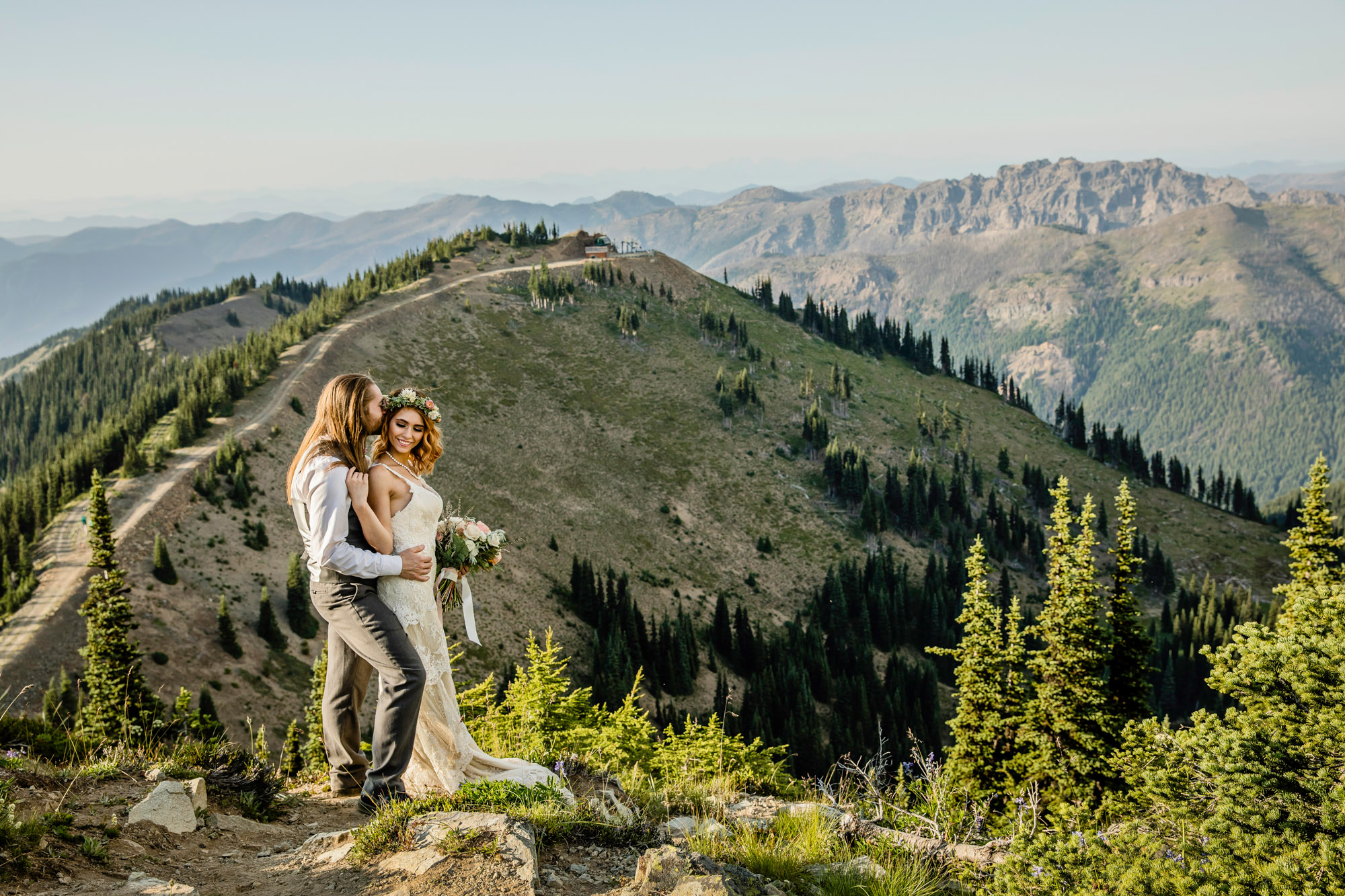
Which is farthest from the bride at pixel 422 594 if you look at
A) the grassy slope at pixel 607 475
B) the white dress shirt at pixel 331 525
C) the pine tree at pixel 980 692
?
the grassy slope at pixel 607 475

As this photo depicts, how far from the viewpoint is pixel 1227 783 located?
11297mm

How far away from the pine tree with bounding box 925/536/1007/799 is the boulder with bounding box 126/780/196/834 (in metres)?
27.4

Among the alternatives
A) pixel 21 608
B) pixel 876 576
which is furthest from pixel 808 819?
pixel 876 576

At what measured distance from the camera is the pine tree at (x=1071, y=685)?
1128 inches

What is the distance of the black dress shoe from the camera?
849cm

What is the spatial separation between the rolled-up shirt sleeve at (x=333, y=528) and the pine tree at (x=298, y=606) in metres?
55.9

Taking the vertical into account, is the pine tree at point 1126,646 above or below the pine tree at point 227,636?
above

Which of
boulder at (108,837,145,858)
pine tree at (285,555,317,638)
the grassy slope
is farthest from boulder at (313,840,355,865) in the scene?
pine tree at (285,555,317,638)

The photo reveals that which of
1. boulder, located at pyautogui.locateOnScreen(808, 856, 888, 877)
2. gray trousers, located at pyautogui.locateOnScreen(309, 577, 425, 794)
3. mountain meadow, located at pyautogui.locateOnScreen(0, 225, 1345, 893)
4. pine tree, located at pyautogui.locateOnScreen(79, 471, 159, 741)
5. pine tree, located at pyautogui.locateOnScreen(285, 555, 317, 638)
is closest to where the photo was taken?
boulder, located at pyautogui.locateOnScreen(808, 856, 888, 877)

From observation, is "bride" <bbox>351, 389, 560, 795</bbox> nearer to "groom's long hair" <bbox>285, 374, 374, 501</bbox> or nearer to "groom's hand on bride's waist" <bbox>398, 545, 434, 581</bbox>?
"groom's hand on bride's waist" <bbox>398, 545, 434, 581</bbox>

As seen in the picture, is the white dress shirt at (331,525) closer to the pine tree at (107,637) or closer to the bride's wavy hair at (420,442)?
the bride's wavy hair at (420,442)

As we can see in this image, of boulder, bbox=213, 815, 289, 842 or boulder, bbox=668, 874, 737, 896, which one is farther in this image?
boulder, bbox=213, 815, 289, 842

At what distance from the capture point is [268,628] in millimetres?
54438

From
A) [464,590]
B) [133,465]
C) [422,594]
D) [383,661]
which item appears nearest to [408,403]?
[422,594]
